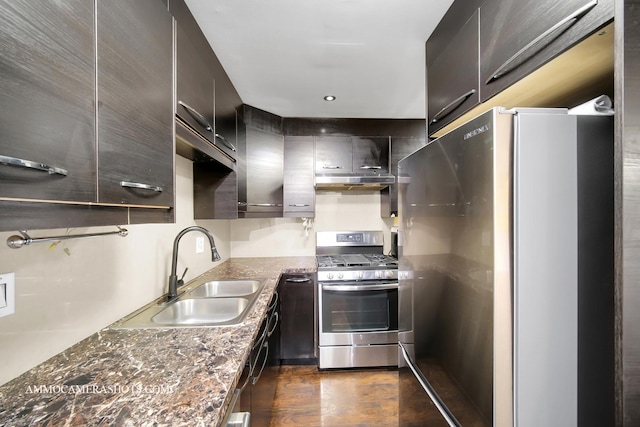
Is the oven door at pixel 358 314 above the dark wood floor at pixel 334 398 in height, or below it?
above

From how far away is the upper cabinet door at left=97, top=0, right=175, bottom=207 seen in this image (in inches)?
24.7

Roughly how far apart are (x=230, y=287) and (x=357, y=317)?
115cm

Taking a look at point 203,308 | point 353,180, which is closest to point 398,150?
point 353,180

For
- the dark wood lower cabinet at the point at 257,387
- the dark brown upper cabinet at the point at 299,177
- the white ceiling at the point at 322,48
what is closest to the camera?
the dark wood lower cabinet at the point at 257,387

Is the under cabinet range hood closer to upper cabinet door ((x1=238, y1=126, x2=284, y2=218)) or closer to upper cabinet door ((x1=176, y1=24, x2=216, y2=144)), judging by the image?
upper cabinet door ((x1=176, y1=24, x2=216, y2=144))

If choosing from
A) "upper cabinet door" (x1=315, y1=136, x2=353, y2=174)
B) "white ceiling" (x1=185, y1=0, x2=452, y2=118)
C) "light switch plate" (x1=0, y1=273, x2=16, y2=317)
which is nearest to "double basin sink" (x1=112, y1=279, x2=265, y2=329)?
"light switch plate" (x1=0, y1=273, x2=16, y2=317)

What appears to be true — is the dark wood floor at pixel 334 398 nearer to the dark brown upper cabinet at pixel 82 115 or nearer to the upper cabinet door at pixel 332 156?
the dark brown upper cabinet at pixel 82 115

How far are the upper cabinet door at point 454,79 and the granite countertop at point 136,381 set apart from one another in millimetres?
1348

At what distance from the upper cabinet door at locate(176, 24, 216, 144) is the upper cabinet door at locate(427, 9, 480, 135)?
120 cm

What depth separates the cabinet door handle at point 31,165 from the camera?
394 millimetres

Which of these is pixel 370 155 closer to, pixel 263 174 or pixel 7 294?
pixel 263 174

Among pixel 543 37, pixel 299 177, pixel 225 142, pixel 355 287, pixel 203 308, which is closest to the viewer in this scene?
pixel 543 37

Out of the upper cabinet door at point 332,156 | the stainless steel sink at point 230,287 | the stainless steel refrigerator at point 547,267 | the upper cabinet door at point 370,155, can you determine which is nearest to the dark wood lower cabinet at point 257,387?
the stainless steel sink at point 230,287

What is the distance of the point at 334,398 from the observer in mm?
1868
